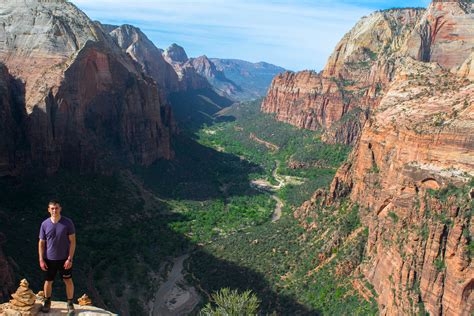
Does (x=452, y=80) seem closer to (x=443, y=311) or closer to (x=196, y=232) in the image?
(x=443, y=311)

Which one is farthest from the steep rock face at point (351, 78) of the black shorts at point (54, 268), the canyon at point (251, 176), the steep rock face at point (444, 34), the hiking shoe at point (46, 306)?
the black shorts at point (54, 268)

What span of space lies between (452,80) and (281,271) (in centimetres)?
3973

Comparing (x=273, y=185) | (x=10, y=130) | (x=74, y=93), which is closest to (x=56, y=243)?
(x=10, y=130)

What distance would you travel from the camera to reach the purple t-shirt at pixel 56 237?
18.9 metres

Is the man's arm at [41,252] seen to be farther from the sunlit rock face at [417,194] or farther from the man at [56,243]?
the sunlit rock face at [417,194]

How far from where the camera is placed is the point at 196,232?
85688 millimetres

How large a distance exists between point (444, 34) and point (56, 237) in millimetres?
140564

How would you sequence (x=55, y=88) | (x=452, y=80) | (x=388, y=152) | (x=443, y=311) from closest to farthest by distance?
(x=443, y=311)
(x=388, y=152)
(x=452, y=80)
(x=55, y=88)

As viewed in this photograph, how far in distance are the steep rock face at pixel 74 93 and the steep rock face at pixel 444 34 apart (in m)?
85.3

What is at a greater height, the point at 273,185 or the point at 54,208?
the point at 54,208

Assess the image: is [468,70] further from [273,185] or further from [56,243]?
[56,243]

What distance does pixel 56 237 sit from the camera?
1902cm

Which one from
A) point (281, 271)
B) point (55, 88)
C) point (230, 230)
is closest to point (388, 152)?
point (281, 271)

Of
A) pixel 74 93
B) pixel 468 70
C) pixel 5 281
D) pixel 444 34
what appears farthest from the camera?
pixel 444 34
